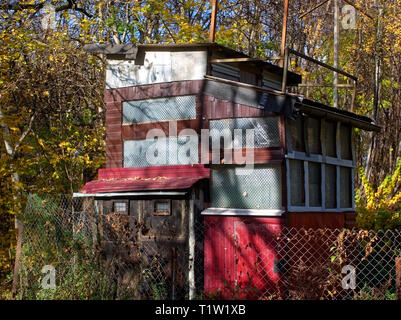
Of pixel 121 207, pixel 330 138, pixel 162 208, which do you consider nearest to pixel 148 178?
pixel 121 207

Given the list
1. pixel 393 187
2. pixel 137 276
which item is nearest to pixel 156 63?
pixel 137 276

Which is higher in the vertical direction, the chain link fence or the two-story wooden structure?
the two-story wooden structure

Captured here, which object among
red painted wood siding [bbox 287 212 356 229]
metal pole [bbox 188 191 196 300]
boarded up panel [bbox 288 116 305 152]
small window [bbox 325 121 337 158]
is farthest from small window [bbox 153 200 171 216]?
small window [bbox 325 121 337 158]

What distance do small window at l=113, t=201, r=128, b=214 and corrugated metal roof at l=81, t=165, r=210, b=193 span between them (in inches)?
12.9

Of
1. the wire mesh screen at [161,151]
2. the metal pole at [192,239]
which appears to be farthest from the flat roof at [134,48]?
the metal pole at [192,239]

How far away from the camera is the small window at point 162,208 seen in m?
11.5

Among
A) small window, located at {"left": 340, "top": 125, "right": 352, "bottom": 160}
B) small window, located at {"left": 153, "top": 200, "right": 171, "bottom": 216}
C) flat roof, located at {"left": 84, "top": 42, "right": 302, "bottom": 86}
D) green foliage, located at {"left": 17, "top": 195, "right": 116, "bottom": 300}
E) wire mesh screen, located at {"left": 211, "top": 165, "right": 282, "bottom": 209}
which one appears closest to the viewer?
green foliage, located at {"left": 17, "top": 195, "right": 116, "bottom": 300}

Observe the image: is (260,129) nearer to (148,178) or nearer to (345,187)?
(148,178)

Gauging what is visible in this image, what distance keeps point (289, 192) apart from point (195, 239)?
2073 millimetres

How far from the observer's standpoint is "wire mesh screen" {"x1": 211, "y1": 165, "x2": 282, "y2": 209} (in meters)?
11.0

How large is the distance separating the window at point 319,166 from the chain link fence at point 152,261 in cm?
88

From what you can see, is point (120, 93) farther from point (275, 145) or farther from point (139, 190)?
point (275, 145)

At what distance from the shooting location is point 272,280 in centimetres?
1053

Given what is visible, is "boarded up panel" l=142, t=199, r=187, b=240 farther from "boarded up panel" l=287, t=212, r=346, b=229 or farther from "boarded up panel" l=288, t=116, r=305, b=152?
"boarded up panel" l=288, t=116, r=305, b=152
